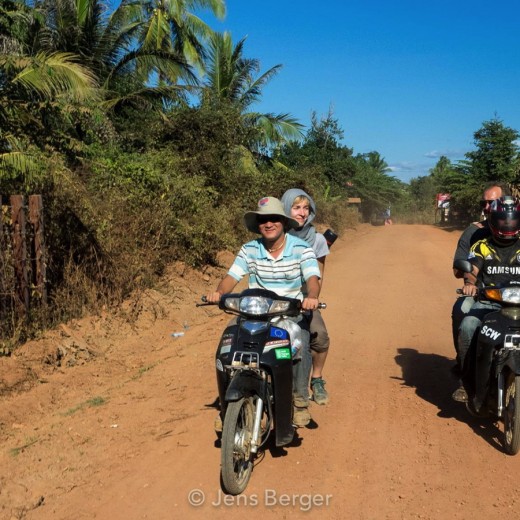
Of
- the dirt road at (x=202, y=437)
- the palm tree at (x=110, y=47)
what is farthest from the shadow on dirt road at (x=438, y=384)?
the palm tree at (x=110, y=47)

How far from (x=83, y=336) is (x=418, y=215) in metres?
64.1

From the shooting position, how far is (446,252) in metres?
19.2

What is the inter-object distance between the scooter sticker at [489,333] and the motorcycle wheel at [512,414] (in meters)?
0.29

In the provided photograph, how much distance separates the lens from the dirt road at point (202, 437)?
3570mm

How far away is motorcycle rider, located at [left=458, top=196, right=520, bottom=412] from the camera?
4.62 meters

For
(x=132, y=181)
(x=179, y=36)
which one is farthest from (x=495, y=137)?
(x=132, y=181)

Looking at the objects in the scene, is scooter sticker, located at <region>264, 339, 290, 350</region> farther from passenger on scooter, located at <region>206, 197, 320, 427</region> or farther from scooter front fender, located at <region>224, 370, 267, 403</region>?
passenger on scooter, located at <region>206, 197, 320, 427</region>

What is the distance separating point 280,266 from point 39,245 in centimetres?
372

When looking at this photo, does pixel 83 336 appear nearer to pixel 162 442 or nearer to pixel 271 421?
pixel 162 442

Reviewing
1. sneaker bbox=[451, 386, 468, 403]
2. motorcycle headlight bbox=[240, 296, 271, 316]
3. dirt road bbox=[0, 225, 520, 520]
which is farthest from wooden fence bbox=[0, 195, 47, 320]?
sneaker bbox=[451, 386, 468, 403]

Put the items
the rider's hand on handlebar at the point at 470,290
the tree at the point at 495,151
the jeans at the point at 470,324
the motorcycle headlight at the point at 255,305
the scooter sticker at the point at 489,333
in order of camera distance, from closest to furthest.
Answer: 1. the motorcycle headlight at the point at 255,305
2. the scooter sticker at the point at 489,333
3. the rider's hand on handlebar at the point at 470,290
4. the jeans at the point at 470,324
5. the tree at the point at 495,151

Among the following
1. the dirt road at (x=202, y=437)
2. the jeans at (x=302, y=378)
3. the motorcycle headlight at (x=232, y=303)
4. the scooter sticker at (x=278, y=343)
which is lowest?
the dirt road at (x=202, y=437)

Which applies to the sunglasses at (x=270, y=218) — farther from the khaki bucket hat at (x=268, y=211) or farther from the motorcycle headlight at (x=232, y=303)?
the motorcycle headlight at (x=232, y=303)

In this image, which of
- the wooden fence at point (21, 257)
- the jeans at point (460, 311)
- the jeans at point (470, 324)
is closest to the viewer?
the jeans at point (470, 324)
